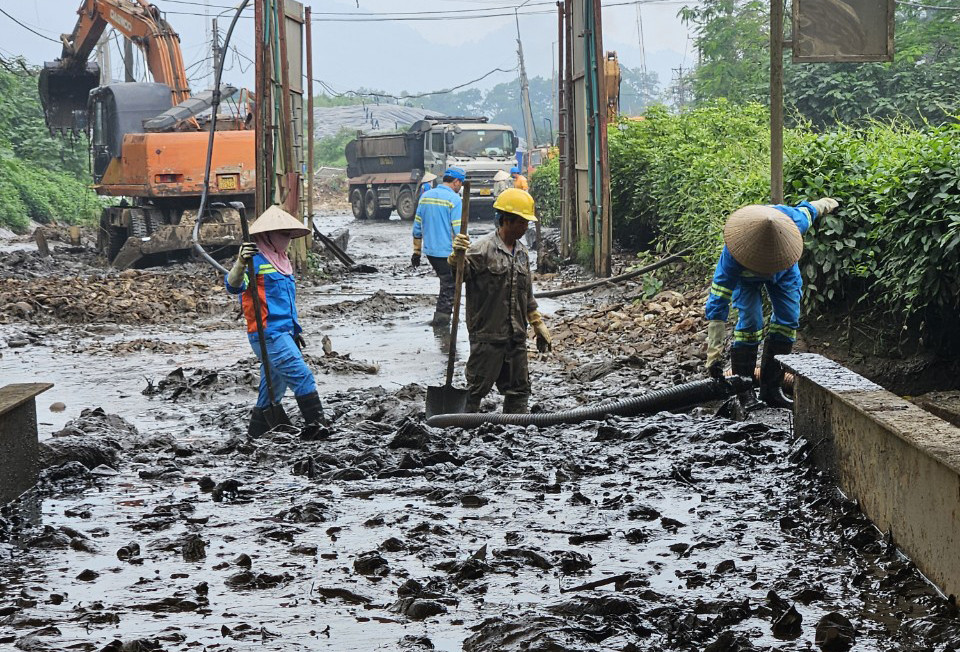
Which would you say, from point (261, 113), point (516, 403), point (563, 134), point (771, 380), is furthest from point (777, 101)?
point (563, 134)

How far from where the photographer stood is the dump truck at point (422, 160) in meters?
34.1

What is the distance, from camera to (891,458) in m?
4.85

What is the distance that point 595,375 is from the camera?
9836 mm

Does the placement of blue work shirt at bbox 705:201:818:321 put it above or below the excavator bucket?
below

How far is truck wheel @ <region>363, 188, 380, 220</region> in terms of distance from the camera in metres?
37.8

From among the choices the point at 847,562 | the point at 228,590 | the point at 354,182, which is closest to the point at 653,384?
the point at 847,562

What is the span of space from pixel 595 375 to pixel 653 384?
73 cm

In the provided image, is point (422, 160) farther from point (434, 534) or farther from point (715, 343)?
point (434, 534)

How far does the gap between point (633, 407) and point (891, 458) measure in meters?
3.01

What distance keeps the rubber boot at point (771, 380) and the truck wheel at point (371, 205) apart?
1204 inches

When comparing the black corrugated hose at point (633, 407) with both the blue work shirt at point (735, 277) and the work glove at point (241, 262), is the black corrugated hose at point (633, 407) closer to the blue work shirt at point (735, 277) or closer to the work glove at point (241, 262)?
the blue work shirt at point (735, 277)

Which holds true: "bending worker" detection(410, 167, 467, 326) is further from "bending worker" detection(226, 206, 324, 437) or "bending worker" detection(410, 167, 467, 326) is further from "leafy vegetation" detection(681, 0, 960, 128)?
"leafy vegetation" detection(681, 0, 960, 128)

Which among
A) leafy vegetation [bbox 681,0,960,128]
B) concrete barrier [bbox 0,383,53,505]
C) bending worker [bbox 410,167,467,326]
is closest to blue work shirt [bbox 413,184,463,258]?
bending worker [bbox 410,167,467,326]

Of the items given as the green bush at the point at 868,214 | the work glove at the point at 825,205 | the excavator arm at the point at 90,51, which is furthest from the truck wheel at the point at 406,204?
the work glove at the point at 825,205
